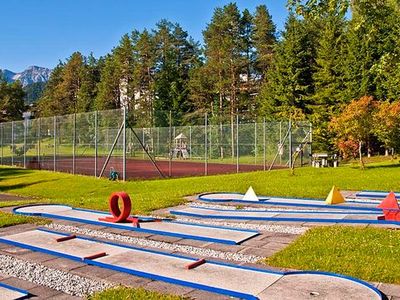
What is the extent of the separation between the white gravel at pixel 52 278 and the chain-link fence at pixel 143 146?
36.9ft

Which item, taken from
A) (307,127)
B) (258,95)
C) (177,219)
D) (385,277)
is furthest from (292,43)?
(385,277)

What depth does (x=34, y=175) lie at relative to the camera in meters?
20.6

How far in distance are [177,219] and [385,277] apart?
4.00 m

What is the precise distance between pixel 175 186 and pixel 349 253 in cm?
936

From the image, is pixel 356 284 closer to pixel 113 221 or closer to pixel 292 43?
pixel 113 221

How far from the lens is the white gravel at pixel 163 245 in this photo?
5.05 meters

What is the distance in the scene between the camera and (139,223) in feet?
22.8

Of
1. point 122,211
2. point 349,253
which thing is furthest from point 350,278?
point 122,211

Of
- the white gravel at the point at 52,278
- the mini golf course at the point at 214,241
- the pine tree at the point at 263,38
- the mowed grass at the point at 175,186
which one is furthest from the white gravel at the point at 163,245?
the pine tree at the point at 263,38

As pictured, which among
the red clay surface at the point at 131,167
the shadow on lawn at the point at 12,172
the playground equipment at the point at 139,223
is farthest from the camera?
the shadow on lawn at the point at 12,172

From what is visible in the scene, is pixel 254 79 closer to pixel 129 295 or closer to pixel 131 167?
pixel 131 167

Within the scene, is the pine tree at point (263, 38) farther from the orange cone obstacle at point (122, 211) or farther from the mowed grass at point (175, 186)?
the orange cone obstacle at point (122, 211)

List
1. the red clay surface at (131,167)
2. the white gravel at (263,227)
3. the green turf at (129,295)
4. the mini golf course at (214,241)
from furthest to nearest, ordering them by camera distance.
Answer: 1. the red clay surface at (131,167)
2. the white gravel at (263,227)
3. the mini golf course at (214,241)
4. the green turf at (129,295)

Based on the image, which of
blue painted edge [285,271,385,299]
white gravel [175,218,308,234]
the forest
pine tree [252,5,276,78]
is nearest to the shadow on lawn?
the forest
